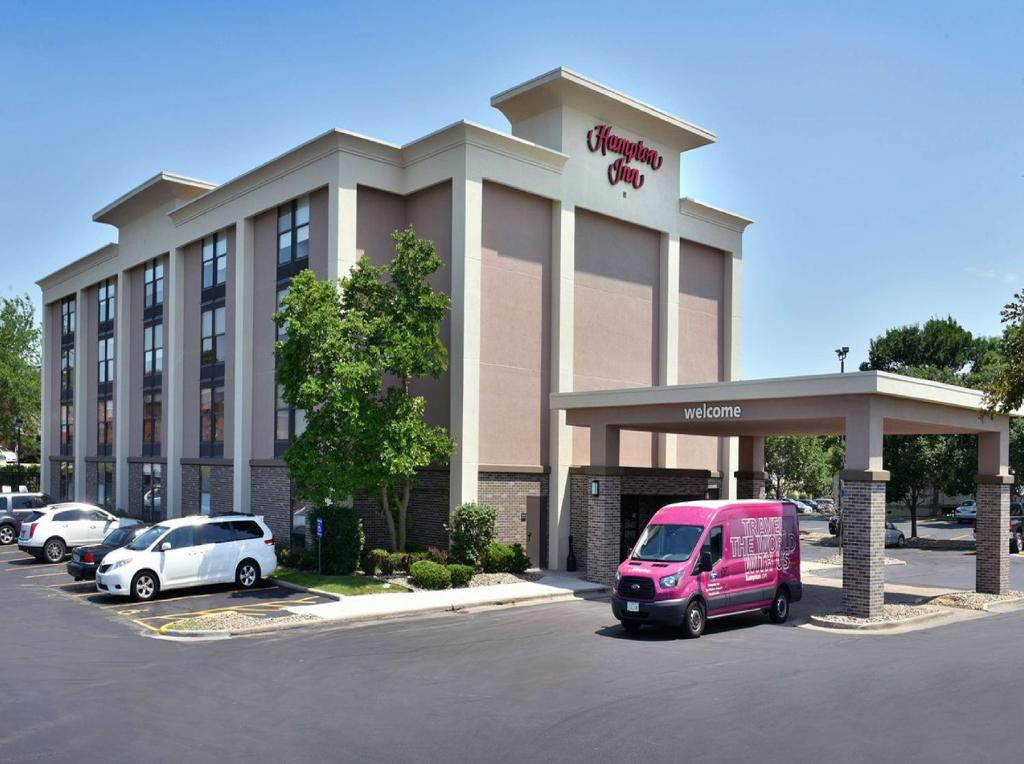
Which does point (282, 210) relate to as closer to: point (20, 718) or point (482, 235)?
point (482, 235)

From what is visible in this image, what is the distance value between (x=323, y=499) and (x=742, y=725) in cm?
1598

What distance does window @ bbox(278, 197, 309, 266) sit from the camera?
1230 inches

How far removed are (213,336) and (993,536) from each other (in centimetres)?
2836

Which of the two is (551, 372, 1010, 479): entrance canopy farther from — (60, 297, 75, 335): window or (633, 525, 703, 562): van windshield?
(60, 297, 75, 335): window

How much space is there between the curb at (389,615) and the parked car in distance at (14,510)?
62.1 ft

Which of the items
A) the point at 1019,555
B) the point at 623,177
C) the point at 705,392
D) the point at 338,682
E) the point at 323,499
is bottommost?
the point at 1019,555

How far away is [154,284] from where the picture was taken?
140 feet

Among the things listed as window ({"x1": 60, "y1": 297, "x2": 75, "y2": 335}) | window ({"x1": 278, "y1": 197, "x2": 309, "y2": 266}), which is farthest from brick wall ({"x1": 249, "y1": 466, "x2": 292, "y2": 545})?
window ({"x1": 60, "y1": 297, "x2": 75, "y2": 335})

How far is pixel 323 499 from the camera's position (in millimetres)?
25734

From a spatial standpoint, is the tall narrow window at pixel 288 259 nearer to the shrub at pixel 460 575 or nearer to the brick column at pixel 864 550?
the shrub at pixel 460 575

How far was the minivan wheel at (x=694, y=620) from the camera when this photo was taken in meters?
18.8

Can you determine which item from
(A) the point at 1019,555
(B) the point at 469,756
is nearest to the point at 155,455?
(B) the point at 469,756

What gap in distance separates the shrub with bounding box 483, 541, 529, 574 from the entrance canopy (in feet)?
11.8

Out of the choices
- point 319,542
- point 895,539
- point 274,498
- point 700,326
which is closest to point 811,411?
point 319,542
